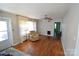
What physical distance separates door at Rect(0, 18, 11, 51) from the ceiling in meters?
0.20

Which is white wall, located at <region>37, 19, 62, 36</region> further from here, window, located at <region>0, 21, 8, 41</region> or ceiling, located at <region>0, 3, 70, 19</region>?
window, located at <region>0, 21, 8, 41</region>

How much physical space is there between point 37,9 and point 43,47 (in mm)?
634

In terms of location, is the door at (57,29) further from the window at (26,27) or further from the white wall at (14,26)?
the white wall at (14,26)

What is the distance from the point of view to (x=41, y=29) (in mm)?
1438

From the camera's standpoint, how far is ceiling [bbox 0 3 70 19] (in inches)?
44.4

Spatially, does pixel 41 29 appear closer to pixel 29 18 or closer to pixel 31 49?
pixel 29 18

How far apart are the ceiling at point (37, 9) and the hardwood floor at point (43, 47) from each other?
43 cm

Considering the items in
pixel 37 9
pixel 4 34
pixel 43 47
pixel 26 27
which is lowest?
pixel 43 47

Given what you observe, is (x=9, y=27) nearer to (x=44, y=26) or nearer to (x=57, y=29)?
(x=44, y=26)

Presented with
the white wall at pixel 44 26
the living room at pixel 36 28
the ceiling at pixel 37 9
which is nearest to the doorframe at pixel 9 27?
the living room at pixel 36 28

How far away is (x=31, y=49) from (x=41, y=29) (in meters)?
0.39

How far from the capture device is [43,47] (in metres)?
1.36

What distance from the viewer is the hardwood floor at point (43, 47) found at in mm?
1263

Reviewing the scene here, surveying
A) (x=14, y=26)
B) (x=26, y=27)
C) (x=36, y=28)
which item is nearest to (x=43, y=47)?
(x=36, y=28)
